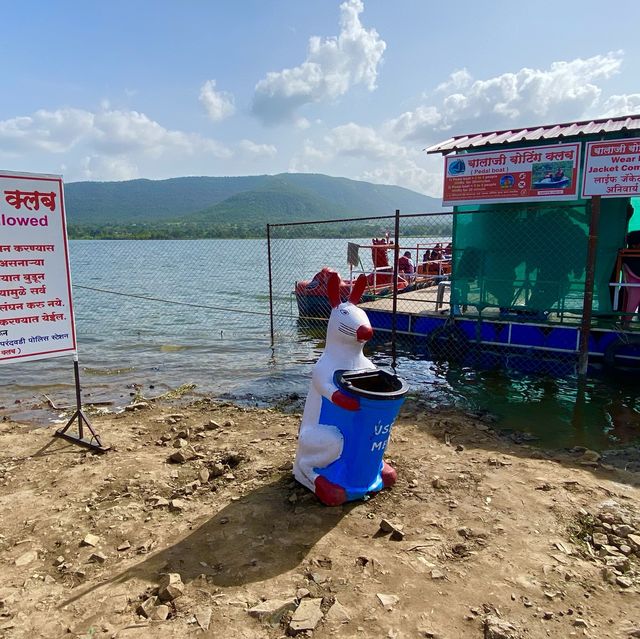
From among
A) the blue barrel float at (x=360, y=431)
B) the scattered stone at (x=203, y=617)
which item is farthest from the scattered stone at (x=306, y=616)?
the blue barrel float at (x=360, y=431)

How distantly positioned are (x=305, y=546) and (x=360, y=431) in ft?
3.02

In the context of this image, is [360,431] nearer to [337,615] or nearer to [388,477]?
[388,477]

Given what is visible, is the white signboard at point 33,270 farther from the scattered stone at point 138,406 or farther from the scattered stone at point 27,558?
the scattered stone at point 27,558

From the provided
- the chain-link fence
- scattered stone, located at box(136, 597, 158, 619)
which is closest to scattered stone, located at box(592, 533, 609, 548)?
scattered stone, located at box(136, 597, 158, 619)

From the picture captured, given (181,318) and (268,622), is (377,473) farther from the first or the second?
(181,318)

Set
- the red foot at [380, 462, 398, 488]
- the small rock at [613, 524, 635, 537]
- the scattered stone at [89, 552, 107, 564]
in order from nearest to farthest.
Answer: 1. the scattered stone at [89, 552, 107, 564]
2. the small rock at [613, 524, 635, 537]
3. the red foot at [380, 462, 398, 488]

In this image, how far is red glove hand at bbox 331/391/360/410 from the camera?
12.6ft

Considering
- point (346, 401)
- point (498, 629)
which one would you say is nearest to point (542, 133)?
point (346, 401)

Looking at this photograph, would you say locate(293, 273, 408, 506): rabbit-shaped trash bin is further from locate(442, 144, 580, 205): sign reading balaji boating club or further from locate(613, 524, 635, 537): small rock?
locate(442, 144, 580, 205): sign reading balaji boating club

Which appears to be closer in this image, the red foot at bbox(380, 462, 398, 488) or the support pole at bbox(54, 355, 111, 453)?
the red foot at bbox(380, 462, 398, 488)

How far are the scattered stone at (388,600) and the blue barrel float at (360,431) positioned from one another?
3.52 feet

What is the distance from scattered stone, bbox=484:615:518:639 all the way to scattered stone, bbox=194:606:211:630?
60.2 inches

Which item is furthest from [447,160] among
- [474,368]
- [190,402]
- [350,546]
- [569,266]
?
[350,546]

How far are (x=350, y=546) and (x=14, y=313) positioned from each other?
3.99 metres
